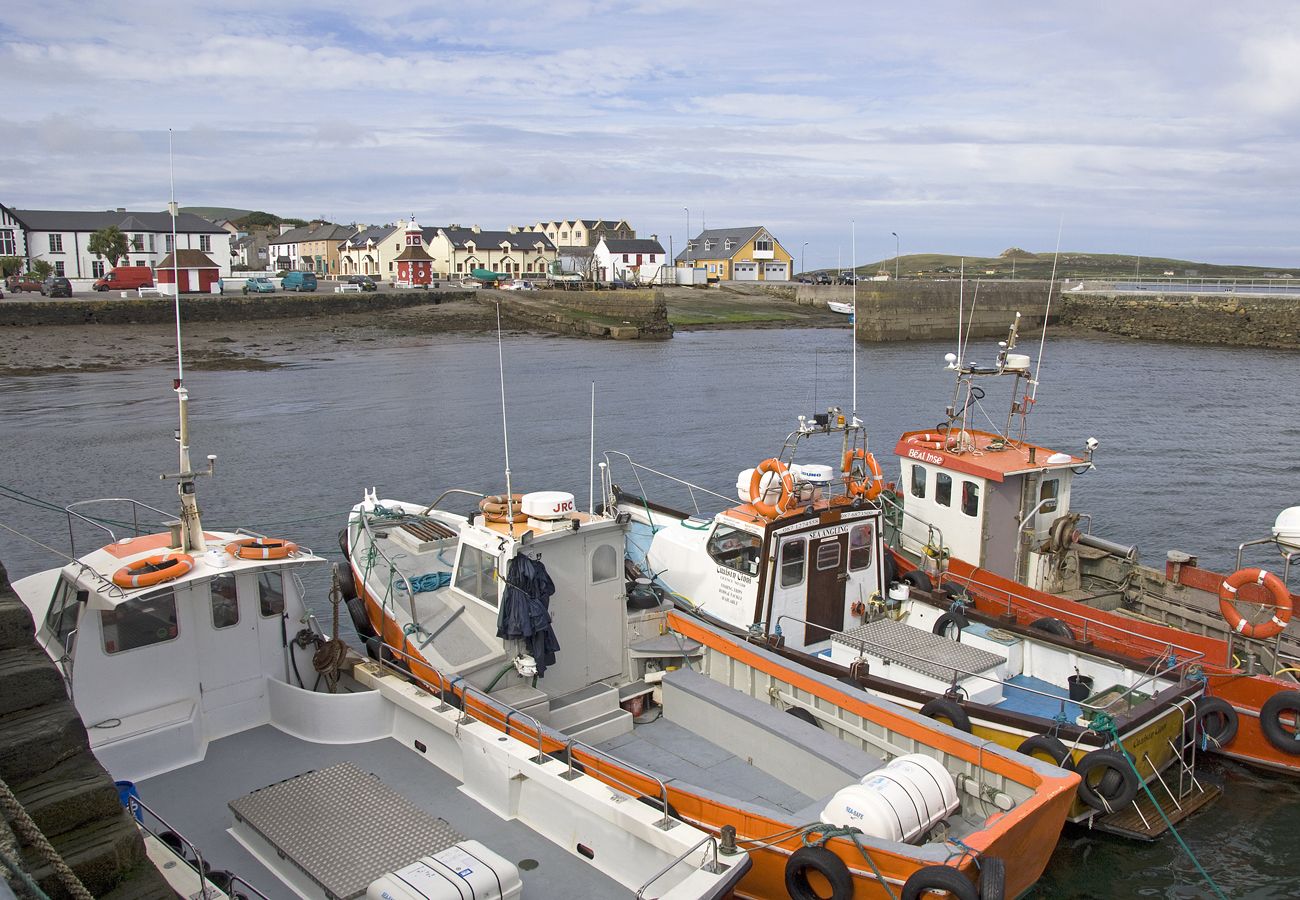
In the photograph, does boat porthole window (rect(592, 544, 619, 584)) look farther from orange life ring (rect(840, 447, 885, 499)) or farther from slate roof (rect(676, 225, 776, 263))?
slate roof (rect(676, 225, 776, 263))

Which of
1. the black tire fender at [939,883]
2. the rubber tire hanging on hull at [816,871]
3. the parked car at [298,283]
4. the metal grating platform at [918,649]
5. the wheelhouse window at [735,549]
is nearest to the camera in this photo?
the black tire fender at [939,883]

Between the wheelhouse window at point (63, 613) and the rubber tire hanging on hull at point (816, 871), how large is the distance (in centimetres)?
611

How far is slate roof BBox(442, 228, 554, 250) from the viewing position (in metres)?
95.1

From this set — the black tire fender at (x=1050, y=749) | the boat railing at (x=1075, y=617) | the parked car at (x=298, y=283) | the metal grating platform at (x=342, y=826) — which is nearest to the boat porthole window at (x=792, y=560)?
the boat railing at (x=1075, y=617)

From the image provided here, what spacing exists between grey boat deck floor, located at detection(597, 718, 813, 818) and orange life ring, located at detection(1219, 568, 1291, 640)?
6.56 m

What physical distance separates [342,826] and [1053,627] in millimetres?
8506

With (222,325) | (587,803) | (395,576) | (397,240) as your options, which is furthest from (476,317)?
(587,803)

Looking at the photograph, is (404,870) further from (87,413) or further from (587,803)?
(87,413)

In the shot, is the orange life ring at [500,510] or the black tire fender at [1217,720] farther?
the black tire fender at [1217,720]

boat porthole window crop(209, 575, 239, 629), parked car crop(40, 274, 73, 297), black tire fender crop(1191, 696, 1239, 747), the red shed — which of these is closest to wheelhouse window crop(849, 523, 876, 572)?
black tire fender crop(1191, 696, 1239, 747)

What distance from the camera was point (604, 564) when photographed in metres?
9.48

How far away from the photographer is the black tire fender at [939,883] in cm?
635

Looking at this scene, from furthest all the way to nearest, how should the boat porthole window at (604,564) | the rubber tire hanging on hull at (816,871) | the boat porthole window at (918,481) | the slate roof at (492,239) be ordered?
the slate roof at (492,239)
the boat porthole window at (918,481)
the boat porthole window at (604,564)
the rubber tire hanging on hull at (816,871)

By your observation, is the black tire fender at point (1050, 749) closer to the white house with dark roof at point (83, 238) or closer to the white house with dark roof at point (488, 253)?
the white house with dark roof at point (83, 238)
